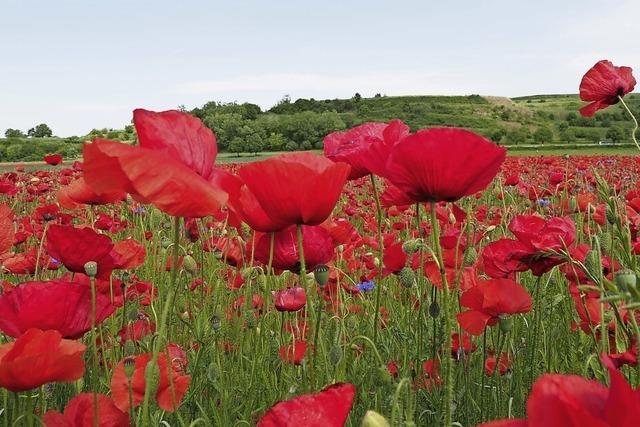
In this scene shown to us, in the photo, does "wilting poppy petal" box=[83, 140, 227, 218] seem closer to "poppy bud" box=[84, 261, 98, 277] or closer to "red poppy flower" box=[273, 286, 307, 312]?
"poppy bud" box=[84, 261, 98, 277]

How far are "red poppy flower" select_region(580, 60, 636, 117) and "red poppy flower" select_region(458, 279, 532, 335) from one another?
2.59 feet

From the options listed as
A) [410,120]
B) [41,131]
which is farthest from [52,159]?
[410,120]

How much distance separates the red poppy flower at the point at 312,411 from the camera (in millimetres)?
461

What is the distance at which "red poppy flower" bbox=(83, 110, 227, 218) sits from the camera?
631 millimetres

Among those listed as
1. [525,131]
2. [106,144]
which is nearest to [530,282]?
[106,144]

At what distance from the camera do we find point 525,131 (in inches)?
1772

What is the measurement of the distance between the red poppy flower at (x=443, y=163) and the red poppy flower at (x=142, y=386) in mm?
468

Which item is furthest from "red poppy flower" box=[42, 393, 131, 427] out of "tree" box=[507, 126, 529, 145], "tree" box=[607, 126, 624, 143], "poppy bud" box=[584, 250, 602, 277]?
"tree" box=[507, 126, 529, 145]

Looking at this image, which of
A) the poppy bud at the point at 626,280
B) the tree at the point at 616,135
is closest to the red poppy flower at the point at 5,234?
the poppy bud at the point at 626,280

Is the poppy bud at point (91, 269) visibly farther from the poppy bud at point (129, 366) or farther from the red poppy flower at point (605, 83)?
the red poppy flower at point (605, 83)

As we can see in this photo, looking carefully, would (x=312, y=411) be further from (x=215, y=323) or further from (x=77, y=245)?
(x=215, y=323)

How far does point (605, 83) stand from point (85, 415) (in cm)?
163

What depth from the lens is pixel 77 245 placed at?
1.05 metres

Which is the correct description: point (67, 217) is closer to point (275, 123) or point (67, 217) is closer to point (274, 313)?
point (274, 313)
